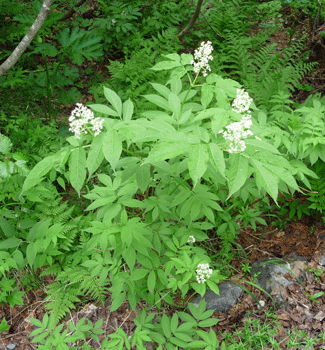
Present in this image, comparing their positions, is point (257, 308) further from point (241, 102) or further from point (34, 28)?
point (34, 28)

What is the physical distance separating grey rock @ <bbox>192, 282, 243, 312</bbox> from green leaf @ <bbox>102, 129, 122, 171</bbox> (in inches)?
81.0

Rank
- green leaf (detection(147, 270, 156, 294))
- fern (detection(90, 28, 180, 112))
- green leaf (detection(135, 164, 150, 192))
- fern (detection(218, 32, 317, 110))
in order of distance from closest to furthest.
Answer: green leaf (detection(135, 164, 150, 192)) < green leaf (detection(147, 270, 156, 294)) < fern (detection(218, 32, 317, 110)) < fern (detection(90, 28, 180, 112))

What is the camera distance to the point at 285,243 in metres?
3.38

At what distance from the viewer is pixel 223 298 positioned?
2902 mm

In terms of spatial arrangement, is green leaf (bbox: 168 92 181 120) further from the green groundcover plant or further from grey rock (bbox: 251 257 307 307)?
grey rock (bbox: 251 257 307 307)

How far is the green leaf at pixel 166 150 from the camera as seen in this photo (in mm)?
1307

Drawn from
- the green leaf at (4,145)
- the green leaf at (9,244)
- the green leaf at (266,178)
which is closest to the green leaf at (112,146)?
the green leaf at (266,178)

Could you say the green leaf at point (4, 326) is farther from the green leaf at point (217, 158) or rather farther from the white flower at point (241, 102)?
the white flower at point (241, 102)

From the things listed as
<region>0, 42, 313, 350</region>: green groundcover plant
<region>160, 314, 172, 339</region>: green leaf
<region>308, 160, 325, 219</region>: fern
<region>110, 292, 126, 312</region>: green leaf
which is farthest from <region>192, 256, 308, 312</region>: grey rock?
<region>110, 292, 126, 312</region>: green leaf

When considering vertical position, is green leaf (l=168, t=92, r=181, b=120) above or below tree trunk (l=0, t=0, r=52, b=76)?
below

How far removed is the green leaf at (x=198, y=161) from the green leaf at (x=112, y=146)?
36cm

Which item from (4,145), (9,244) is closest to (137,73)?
(4,145)

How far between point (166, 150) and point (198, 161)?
0.16m

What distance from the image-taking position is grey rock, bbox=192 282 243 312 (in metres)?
2.87
